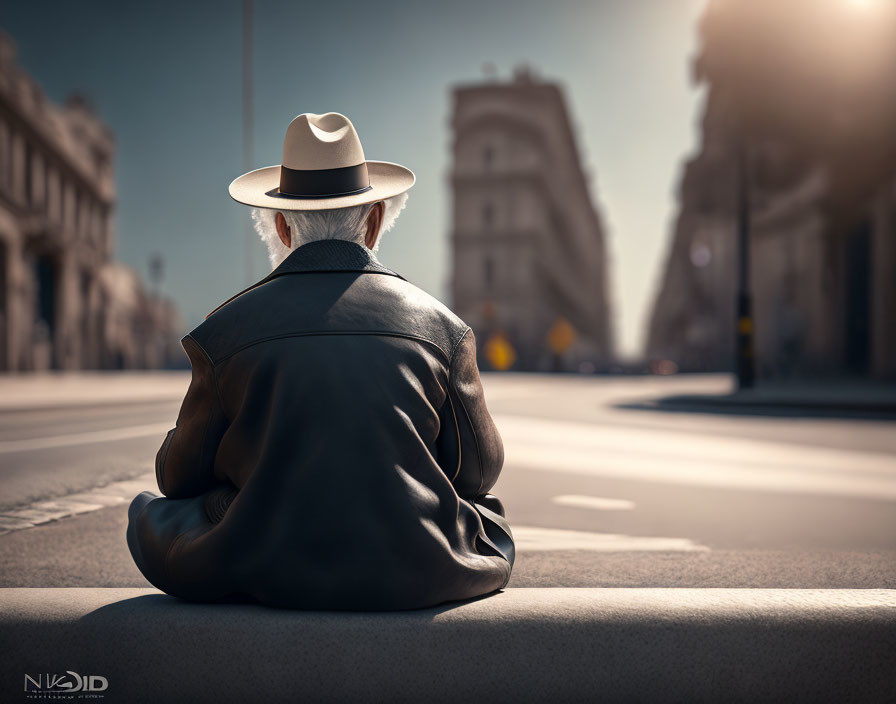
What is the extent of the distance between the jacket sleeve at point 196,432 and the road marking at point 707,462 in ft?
17.6

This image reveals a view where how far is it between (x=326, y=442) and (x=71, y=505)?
394 cm

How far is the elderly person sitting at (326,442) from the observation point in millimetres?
1961

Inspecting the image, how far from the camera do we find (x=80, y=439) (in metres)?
9.18

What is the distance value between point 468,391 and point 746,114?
27733mm

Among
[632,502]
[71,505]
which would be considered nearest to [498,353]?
[632,502]

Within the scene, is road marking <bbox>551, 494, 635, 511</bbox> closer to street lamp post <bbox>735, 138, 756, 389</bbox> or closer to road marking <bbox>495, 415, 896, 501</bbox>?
road marking <bbox>495, 415, 896, 501</bbox>

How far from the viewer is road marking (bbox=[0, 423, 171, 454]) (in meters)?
8.36

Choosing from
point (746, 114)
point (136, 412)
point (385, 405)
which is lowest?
point (136, 412)

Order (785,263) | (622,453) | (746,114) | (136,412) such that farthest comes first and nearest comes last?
(785,263) → (746,114) → (136,412) → (622,453)

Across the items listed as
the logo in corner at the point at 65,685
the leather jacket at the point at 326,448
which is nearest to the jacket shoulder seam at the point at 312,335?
the leather jacket at the point at 326,448

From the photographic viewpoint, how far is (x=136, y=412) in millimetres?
14102

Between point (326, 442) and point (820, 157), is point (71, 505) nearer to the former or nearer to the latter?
point (326, 442)

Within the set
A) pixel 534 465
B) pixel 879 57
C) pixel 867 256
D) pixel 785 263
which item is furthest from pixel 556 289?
pixel 534 465

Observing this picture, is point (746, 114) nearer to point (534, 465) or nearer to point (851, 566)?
point (534, 465)
